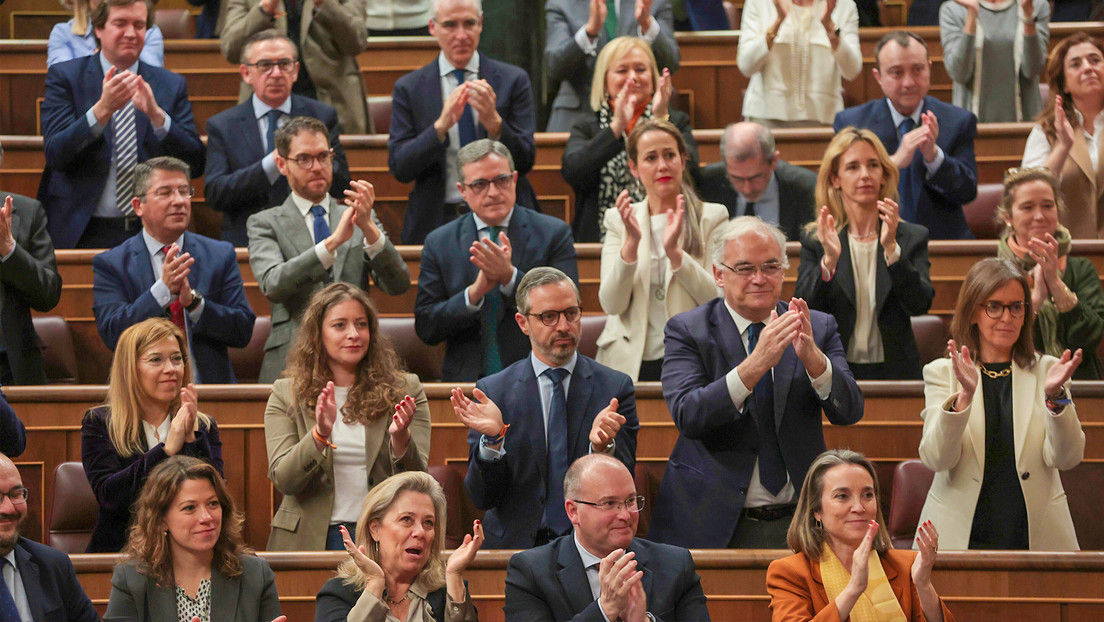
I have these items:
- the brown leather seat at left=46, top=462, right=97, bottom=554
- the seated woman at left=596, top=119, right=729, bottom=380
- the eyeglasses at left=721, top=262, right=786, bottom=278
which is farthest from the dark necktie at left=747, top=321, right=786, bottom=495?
the brown leather seat at left=46, top=462, right=97, bottom=554

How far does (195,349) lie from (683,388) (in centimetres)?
111

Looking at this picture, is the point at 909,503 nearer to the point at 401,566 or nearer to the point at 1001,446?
the point at 1001,446

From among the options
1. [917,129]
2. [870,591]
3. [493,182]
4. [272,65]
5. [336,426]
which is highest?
[272,65]

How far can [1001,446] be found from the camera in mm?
2582

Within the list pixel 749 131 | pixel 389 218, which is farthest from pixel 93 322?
pixel 749 131

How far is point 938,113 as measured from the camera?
3650mm

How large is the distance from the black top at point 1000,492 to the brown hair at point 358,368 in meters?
1.05

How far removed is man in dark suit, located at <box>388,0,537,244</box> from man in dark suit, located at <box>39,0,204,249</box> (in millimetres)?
529

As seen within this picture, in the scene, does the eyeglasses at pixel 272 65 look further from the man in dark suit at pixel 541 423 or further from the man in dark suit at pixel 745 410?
the man in dark suit at pixel 745 410

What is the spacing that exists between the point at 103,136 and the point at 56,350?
559mm

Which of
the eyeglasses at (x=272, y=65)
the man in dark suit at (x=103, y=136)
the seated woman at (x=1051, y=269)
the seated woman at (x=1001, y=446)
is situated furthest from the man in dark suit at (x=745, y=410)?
the man in dark suit at (x=103, y=136)

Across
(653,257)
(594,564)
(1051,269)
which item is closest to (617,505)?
(594,564)

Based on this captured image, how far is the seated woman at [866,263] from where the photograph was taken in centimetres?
296

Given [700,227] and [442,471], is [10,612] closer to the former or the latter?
[442,471]
